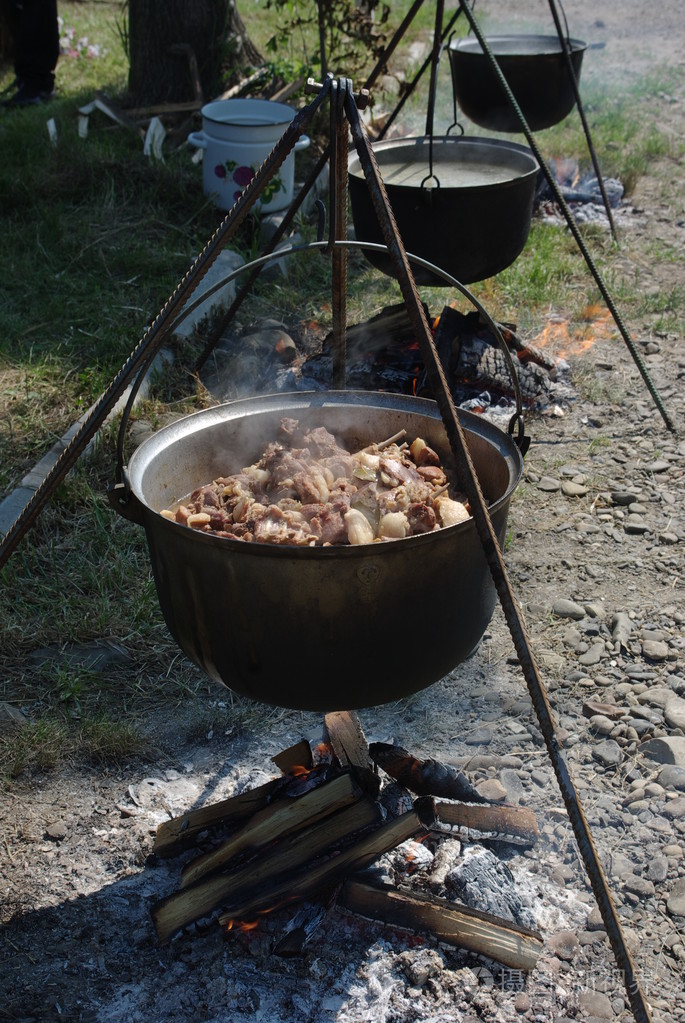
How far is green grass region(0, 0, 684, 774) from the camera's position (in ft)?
10.4

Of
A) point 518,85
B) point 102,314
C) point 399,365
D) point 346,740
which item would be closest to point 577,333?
point 399,365

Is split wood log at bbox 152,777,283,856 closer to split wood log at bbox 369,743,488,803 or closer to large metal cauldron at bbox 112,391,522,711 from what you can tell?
split wood log at bbox 369,743,488,803

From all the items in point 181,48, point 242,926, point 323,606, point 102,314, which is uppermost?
point 181,48

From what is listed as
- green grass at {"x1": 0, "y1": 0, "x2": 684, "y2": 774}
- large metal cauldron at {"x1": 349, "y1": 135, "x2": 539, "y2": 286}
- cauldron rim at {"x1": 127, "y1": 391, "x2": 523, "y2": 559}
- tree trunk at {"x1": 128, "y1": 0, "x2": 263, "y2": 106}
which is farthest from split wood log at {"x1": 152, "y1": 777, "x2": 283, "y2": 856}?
tree trunk at {"x1": 128, "y1": 0, "x2": 263, "y2": 106}

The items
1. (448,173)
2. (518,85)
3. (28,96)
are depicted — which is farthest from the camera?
(28,96)

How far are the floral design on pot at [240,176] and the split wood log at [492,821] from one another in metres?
4.76

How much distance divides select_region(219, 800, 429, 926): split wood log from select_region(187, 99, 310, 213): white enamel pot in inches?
186

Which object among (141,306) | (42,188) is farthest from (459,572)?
(42,188)

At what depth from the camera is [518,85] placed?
20.0ft

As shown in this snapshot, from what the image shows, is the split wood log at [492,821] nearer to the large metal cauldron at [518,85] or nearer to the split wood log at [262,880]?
the split wood log at [262,880]

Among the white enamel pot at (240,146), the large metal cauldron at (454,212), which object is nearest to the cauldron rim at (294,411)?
the large metal cauldron at (454,212)

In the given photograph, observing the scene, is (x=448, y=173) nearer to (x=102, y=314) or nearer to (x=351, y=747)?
(x=102, y=314)

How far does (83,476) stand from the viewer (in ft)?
13.4

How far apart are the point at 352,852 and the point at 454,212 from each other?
286cm
